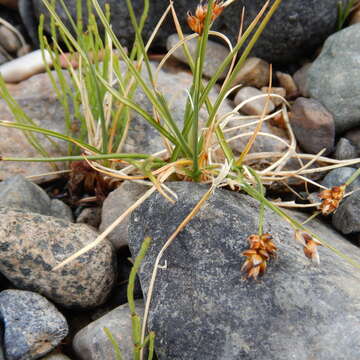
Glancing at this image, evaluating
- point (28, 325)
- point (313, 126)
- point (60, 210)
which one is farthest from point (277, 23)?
point (28, 325)

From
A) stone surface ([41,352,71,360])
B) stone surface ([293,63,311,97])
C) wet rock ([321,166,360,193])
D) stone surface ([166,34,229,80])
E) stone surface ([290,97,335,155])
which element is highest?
stone surface ([166,34,229,80])

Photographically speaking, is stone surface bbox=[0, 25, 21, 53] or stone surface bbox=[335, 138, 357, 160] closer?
stone surface bbox=[335, 138, 357, 160]

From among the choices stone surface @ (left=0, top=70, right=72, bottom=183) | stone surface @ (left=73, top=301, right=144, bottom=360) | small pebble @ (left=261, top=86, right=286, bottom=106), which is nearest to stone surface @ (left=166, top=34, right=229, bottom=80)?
small pebble @ (left=261, top=86, right=286, bottom=106)

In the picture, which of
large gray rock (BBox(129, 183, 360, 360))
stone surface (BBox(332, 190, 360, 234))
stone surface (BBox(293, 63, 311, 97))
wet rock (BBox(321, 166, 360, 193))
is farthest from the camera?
stone surface (BBox(293, 63, 311, 97))

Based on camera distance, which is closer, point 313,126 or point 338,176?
point 338,176

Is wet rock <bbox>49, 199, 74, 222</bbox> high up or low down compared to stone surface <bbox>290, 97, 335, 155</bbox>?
down

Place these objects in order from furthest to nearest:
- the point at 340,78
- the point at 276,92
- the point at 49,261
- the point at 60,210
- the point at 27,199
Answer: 1. the point at 276,92
2. the point at 340,78
3. the point at 60,210
4. the point at 27,199
5. the point at 49,261

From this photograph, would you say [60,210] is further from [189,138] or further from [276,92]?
[276,92]

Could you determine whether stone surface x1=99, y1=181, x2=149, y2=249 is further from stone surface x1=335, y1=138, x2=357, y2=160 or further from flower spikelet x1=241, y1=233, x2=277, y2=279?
stone surface x1=335, y1=138, x2=357, y2=160
